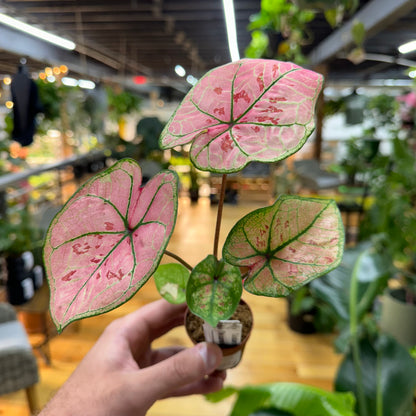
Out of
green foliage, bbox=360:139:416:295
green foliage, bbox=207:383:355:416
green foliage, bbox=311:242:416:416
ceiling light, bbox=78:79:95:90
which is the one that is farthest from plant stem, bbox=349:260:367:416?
ceiling light, bbox=78:79:95:90

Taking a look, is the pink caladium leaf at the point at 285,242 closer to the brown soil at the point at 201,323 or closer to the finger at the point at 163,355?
the brown soil at the point at 201,323

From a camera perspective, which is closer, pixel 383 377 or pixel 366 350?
pixel 383 377

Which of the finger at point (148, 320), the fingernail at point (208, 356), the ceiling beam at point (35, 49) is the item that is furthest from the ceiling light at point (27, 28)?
the fingernail at point (208, 356)

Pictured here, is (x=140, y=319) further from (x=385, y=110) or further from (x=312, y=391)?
(x=385, y=110)

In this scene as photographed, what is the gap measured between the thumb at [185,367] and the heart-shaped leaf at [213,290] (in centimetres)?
19

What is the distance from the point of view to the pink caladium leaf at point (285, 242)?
0.47m

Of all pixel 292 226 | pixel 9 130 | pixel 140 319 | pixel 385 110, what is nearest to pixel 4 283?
pixel 9 130

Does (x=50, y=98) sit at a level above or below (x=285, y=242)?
above

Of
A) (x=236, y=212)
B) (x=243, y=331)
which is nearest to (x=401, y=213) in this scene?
(x=236, y=212)

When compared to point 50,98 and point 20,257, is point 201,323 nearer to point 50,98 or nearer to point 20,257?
point 20,257

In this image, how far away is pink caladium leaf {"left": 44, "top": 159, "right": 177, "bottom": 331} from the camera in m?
0.39

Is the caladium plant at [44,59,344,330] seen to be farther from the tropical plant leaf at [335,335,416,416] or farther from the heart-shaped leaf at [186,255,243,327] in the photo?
the tropical plant leaf at [335,335,416,416]

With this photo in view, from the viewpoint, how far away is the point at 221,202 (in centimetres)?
52

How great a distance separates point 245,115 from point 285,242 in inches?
7.2
